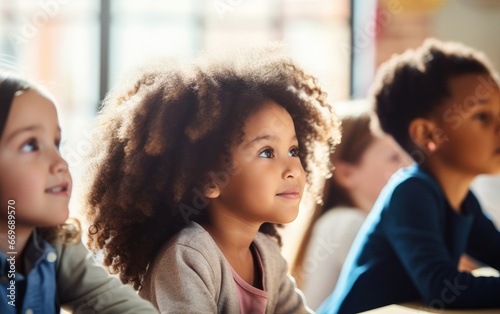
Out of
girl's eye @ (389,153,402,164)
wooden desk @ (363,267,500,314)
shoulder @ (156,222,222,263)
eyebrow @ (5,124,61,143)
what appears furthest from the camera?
girl's eye @ (389,153,402,164)

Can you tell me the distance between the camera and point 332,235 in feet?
2.77

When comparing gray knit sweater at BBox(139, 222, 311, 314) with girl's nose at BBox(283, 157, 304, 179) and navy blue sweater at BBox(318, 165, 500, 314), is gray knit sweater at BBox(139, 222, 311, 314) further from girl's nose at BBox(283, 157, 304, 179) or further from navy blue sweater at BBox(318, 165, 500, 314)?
navy blue sweater at BBox(318, 165, 500, 314)

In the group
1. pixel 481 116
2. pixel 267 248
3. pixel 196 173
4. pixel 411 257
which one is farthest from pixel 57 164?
pixel 481 116

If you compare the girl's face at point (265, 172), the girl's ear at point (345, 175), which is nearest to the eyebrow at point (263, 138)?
the girl's face at point (265, 172)

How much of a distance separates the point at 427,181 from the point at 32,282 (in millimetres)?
472

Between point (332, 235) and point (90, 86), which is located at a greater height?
point (90, 86)

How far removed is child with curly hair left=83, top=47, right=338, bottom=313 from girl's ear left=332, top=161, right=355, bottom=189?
31 centimetres

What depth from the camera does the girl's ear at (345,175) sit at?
874 mm

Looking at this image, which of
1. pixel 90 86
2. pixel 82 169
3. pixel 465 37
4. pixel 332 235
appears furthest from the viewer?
pixel 465 37

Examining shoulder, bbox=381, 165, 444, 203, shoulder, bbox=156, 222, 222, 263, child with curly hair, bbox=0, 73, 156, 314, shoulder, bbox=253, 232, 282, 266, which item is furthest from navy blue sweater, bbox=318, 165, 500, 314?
child with curly hair, bbox=0, 73, 156, 314

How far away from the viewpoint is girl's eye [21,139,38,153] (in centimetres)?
41

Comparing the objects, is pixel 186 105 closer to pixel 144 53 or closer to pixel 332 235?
pixel 144 53

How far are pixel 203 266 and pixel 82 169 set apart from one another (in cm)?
12

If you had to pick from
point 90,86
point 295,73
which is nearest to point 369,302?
point 295,73
